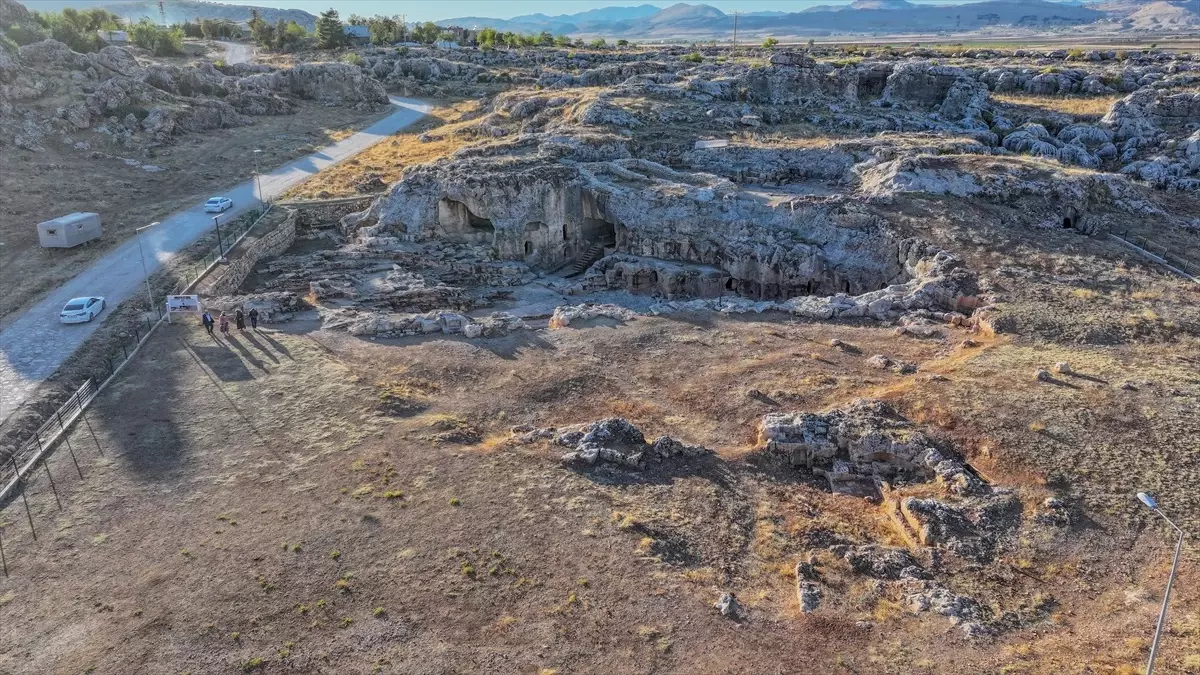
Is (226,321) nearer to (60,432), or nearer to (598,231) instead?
(60,432)

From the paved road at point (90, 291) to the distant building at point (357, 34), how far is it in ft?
233

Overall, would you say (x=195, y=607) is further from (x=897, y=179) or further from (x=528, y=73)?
(x=528, y=73)

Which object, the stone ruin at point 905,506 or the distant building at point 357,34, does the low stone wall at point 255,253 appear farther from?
the distant building at point 357,34

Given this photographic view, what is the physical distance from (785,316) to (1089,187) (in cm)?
2184

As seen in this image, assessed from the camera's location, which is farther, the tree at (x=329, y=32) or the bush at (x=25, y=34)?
the tree at (x=329, y=32)

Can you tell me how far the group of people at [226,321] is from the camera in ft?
100

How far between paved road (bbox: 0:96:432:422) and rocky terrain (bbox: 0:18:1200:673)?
3.86 m

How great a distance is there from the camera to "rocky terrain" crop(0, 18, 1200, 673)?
53.8 ft

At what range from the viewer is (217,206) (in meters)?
47.1

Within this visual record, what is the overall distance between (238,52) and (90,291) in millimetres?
93208

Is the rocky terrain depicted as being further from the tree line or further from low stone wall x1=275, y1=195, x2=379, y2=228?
the tree line

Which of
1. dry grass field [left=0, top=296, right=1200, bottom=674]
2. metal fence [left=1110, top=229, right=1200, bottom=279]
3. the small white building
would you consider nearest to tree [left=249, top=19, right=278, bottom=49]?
the small white building

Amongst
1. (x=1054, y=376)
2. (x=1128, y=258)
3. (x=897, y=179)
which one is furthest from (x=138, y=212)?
(x=1128, y=258)

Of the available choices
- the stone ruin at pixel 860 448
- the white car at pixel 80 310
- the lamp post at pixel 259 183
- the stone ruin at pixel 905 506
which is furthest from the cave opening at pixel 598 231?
the white car at pixel 80 310
